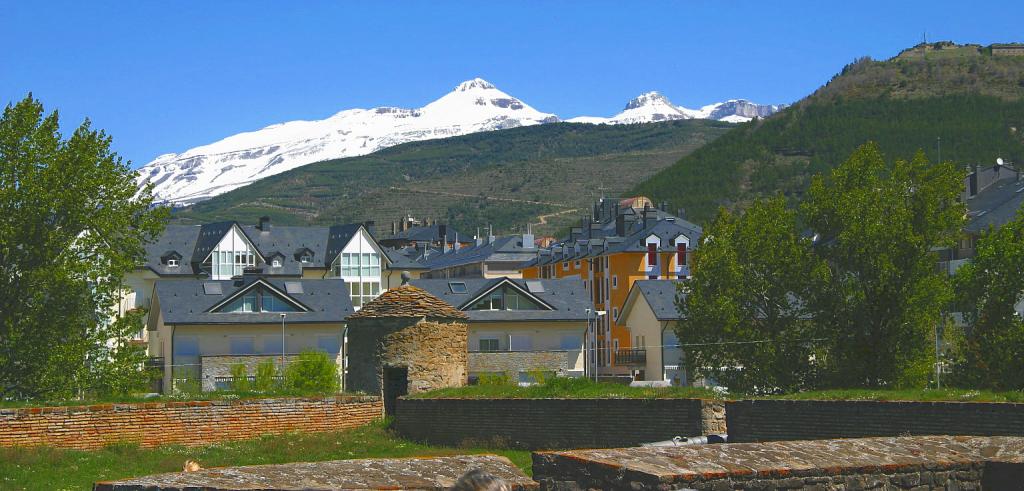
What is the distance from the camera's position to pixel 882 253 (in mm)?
40750

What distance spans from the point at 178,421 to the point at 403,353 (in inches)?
256

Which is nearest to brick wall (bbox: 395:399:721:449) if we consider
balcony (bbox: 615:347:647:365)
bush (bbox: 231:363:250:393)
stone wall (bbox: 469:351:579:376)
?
bush (bbox: 231:363:250:393)

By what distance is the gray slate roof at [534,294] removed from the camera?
67000 millimetres

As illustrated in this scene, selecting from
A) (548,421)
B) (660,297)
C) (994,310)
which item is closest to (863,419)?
(548,421)

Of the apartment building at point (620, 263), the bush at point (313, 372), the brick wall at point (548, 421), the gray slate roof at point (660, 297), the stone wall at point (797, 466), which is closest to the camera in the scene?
the stone wall at point (797, 466)

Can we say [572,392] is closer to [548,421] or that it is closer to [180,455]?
[548,421]

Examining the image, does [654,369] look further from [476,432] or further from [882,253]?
[476,432]

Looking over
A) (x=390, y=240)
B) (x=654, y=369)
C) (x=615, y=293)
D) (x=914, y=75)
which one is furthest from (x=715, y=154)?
(x=654, y=369)

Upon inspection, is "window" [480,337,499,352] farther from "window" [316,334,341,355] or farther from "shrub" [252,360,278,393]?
"shrub" [252,360,278,393]

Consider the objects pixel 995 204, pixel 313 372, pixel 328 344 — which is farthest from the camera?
pixel 995 204

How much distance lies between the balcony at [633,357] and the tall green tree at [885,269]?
3150 centimetres

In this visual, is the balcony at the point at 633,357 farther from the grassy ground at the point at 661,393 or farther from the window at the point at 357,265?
the grassy ground at the point at 661,393

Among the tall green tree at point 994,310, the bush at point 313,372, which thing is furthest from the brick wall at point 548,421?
the bush at point 313,372

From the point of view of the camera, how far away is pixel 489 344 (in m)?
67.4
